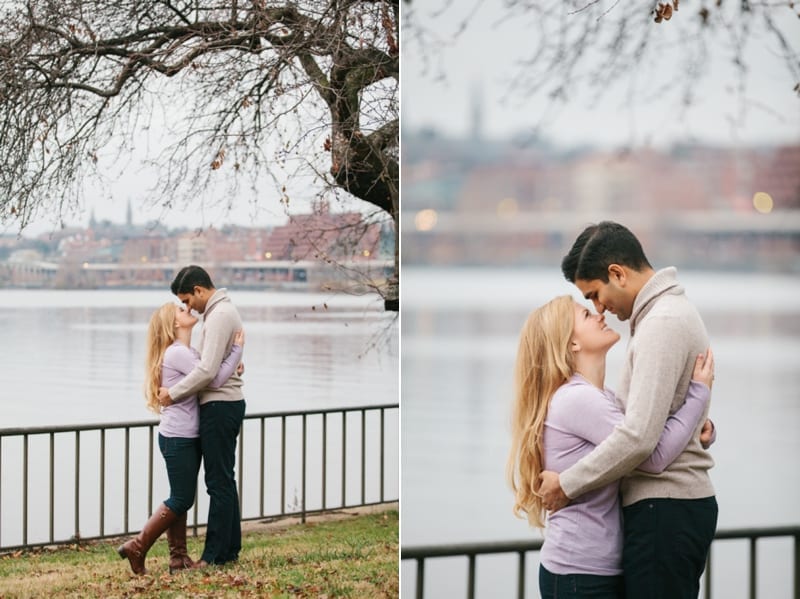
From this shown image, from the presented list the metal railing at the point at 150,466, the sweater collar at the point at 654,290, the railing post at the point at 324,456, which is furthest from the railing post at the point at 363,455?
the sweater collar at the point at 654,290

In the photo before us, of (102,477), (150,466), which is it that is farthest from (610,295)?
(102,477)

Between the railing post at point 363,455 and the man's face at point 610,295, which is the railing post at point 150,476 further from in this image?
the man's face at point 610,295

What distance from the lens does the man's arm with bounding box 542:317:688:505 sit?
6.43 ft

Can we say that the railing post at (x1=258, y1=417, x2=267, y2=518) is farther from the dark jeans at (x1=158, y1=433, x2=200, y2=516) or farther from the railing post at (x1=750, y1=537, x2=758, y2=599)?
the railing post at (x1=750, y1=537, x2=758, y2=599)

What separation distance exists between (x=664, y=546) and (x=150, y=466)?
1.64 meters

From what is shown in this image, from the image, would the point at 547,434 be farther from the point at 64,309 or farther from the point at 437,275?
the point at 64,309

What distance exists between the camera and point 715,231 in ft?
10.5

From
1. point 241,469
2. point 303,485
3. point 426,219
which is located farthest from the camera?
point 426,219

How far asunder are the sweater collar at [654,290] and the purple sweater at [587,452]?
0.62 ft

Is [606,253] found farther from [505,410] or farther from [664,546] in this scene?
[505,410]

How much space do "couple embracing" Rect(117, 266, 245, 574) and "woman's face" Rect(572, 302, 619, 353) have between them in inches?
47.7

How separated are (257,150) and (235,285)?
0.43m

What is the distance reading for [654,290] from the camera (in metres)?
2.08

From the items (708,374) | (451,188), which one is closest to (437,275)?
(451,188)
